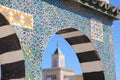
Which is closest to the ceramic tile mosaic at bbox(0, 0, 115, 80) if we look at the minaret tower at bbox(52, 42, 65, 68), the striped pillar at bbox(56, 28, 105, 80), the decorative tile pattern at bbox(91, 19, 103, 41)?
the decorative tile pattern at bbox(91, 19, 103, 41)

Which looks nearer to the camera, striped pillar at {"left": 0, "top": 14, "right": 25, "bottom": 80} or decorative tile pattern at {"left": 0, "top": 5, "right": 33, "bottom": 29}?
decorative tile pattern at {"left": 0, "top": 5, "right": 33, "bottom": 29}

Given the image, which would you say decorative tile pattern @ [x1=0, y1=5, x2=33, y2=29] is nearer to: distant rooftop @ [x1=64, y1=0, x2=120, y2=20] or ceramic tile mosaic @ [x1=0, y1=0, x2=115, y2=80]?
ceramic tile mosaic @ [x1=0, y1=0, x2=115, y2=80]

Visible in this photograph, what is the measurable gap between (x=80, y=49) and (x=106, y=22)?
879 mm

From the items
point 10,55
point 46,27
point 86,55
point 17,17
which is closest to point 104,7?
point 86,55

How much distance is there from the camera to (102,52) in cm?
674

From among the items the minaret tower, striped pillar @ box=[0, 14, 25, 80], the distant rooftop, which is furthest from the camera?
the minaret tower

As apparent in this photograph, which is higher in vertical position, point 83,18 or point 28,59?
point 83,18

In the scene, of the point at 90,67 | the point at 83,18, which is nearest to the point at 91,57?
the point at 90,67

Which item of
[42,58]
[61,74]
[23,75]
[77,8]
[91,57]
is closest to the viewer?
[23,75]

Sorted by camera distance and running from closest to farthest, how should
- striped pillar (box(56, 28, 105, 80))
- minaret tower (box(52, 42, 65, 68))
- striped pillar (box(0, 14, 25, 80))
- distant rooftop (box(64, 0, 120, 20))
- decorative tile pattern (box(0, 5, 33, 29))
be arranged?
decorative tile pattern (box(0, 5, 33, 29)), striped pillar (box(0, 14, 25, 80)), distant rooftop (box(64, 0, 120, 20)), striped pillar (box(56, 28, 105, 80)), minaret tower (box(52, 42, 65, 68))

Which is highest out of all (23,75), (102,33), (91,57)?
(102,33)

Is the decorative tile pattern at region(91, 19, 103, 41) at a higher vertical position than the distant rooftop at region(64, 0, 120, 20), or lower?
lower

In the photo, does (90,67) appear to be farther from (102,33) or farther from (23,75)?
(23,75)

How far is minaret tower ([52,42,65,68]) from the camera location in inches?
1463
